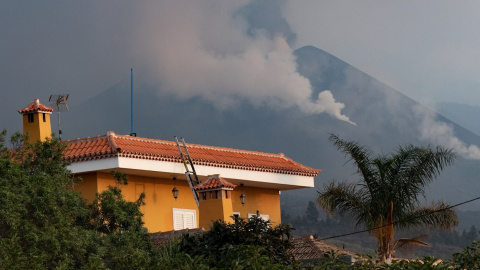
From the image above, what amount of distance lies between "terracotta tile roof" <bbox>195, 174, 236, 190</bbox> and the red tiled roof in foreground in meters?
1.85

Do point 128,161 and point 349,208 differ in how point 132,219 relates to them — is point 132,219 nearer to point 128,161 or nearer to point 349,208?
point 128,161

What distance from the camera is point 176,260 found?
51.5 feet

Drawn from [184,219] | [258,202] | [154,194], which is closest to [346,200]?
[258,202]

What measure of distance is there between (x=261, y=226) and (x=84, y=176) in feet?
30.9

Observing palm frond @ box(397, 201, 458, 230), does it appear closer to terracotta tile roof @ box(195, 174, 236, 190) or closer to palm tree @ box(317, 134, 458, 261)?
palm tree @ box(317, 134, 458, 261)

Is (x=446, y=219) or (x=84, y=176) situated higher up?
(x=84, y=176)

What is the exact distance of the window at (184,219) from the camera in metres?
28.2

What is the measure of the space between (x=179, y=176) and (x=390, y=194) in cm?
624

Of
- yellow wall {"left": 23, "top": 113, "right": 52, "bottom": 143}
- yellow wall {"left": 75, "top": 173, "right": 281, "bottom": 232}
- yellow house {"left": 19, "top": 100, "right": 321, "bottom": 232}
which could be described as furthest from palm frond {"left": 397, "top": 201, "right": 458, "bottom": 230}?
yellow wall {"left": 23, "top": 113, "right": 52, "bottom": 143}

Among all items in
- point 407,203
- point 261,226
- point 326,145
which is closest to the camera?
point 261,226

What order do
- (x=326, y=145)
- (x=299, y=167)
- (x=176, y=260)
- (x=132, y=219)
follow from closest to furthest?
1. (x=176, y=260)
2. (x=132, y=219)
3. (x=299, y=167)
4. (x=326, y=145)

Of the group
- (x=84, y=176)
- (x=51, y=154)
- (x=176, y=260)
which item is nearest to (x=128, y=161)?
(x=84, y=176)

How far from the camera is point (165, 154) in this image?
1065 inches

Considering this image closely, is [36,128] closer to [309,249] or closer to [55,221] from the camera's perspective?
[55,221]
